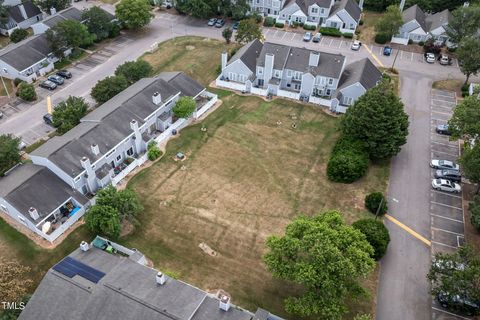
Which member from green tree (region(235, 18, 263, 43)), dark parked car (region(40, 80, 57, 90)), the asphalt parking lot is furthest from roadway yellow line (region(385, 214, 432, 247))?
dark parked car (region(40, 80, 57, 90))

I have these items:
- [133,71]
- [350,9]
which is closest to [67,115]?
[133,71]

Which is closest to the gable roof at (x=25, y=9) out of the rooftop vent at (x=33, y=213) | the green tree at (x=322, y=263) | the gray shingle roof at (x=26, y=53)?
the gray shingle roof at (x=26, y=53)

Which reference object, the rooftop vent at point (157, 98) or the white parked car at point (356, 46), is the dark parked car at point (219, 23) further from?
the rooftop vent at point (157, 98)

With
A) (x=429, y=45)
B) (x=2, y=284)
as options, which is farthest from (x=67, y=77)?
(x=429, y=45)

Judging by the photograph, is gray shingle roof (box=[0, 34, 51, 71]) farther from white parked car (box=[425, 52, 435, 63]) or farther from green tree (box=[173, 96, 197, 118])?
white parked car (box=[425, 52, 435, 63])

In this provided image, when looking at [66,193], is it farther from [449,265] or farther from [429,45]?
[429,45]

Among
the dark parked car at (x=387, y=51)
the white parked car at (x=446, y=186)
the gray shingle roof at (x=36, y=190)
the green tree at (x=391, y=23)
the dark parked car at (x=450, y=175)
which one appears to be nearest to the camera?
the gray shingle roof at (x=36, y=190)
